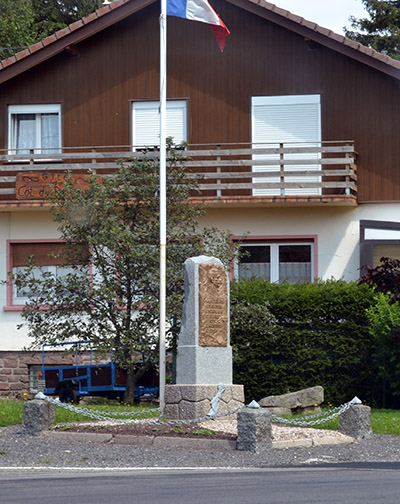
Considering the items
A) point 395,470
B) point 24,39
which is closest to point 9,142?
point 24,39

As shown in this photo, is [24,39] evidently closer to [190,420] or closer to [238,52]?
[238,52]

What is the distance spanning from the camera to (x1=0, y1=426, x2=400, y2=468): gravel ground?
1220cm

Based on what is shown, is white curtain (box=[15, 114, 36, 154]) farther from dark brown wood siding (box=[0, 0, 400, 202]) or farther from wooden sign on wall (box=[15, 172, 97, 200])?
wooden sign on wall (box=[15, 172, 97, 200])

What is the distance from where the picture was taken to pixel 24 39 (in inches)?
1364

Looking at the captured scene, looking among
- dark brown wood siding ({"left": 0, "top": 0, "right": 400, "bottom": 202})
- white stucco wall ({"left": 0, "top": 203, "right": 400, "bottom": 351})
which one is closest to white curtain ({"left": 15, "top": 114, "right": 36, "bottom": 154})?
dark brown wood siding ({"left": 0, "top": 0, "right": 400, "bottom": 202})

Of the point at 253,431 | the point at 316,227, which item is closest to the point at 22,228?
the point at 316,227

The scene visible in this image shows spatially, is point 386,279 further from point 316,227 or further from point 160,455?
point 160,455

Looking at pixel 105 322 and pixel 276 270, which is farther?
pixel 276 270

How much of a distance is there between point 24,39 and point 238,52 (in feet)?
38.6

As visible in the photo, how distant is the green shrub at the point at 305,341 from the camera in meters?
19.9

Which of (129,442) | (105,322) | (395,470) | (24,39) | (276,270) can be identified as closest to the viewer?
(395,470)

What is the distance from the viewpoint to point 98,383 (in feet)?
68.1

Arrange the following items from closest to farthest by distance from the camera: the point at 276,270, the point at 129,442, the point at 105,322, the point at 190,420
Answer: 1. the point at 129,442
2. the point at 190,420
3. the point at 105,322
4. the point at 276,270

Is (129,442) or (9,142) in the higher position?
(9,142)
